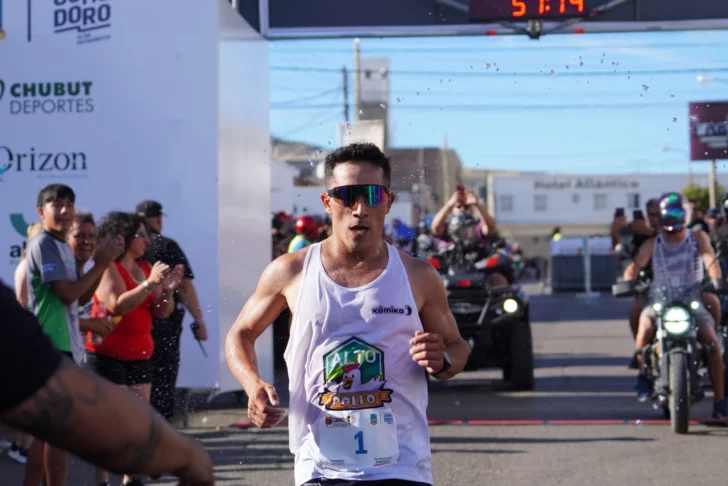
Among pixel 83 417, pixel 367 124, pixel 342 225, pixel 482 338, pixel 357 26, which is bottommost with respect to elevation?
pixel 482 338

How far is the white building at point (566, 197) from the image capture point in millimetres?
60844

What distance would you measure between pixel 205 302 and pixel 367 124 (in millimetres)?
2122

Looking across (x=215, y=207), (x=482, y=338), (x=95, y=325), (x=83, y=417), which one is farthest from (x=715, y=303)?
(x=83, y=417)

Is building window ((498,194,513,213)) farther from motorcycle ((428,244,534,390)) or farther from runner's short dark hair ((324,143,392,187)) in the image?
runner's short dark hair ((324,143,392,187))

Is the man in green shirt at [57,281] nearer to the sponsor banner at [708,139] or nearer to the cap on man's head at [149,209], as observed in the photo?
the cap on man's head at [149,209]

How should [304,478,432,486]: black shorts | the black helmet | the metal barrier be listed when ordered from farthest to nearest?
the metal barrier → the black helmet → [304,478,432,486]: black shorts

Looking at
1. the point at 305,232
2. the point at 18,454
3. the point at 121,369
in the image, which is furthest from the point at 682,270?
the point at 18,454

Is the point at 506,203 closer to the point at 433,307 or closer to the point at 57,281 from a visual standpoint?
the point at 57,281

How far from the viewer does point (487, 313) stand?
472 inches

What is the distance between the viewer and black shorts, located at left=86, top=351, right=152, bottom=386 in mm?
7039

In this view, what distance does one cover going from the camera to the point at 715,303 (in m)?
9.58

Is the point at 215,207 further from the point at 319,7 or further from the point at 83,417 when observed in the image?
the point at 83,417

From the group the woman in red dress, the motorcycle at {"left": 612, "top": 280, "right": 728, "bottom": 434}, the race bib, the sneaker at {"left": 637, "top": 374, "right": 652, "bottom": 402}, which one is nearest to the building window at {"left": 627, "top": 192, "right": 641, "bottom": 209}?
the sneaker at {"left": 637, "top": 374, "right": 652, "bottom": 402}

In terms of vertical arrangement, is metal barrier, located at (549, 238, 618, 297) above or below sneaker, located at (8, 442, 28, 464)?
above
